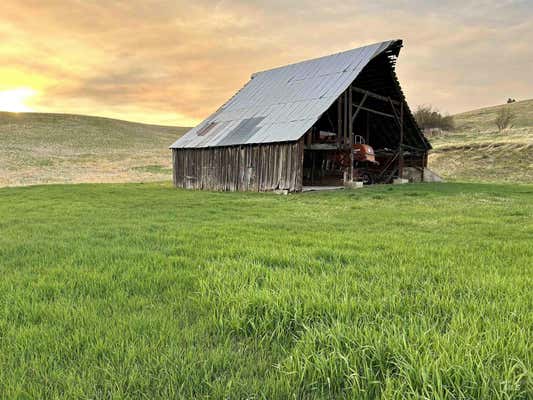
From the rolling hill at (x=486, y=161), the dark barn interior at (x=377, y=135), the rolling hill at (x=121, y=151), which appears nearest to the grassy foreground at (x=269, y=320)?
the dark barn interior at (x=377, y=135)

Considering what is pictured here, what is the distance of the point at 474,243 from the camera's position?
6629 millimetres

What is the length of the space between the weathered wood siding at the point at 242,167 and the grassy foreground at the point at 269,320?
49.4ft

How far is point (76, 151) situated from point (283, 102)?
5751cm

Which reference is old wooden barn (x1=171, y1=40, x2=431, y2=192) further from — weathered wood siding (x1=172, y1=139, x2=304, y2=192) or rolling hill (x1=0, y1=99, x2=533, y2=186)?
rolling hill (x1=0, y1=99, x2=533, y2=186)

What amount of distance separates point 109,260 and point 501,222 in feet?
30.3

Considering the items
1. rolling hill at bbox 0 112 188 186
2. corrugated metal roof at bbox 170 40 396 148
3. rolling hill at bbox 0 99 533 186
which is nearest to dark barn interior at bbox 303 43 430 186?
corrugated metal roof at bbox 170 40 396 148

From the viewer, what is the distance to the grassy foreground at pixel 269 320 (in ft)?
7.52

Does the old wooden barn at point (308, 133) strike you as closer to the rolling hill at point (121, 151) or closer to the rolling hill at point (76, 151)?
the rolling hill at point (121, 151)

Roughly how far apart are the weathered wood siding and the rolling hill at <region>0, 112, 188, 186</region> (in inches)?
462

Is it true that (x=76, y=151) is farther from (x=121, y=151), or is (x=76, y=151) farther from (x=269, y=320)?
(x=269, y=320)

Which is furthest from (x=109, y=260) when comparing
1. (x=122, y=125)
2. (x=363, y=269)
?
(x=122, y=125)

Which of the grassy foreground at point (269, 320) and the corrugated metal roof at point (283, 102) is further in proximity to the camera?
the corrugated metal roof at point (283, 102)

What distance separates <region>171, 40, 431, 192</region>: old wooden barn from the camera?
22484mm

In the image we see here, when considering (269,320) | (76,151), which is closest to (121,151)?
(76,151)
